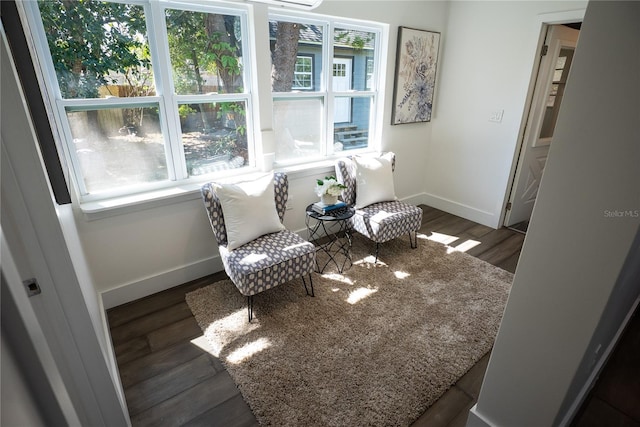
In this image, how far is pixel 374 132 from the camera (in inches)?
147

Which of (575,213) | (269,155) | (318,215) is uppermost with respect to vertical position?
(575,213)

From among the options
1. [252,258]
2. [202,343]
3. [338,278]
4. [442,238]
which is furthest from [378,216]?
[202,343]

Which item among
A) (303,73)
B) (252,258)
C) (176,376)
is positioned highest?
(303,73)

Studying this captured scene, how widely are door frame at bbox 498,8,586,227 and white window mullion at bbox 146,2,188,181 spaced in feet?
10.5

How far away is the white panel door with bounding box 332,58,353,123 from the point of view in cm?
325

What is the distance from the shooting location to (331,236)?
3.55 metres

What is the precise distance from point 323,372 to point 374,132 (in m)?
2.67

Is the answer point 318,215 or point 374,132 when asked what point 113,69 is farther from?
point 374,132

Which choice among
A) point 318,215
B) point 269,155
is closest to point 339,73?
point 269,155

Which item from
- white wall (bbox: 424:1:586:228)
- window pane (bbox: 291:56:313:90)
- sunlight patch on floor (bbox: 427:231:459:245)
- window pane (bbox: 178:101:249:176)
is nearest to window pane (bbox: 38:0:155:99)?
window pane (bbox: 178:101:249:176)

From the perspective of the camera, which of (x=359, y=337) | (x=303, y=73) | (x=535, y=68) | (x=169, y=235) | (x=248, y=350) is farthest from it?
(x=535, y=68)

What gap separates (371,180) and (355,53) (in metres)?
1.31

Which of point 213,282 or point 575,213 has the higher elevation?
point 575,213

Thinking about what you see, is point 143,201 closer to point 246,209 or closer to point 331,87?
point 246,209
